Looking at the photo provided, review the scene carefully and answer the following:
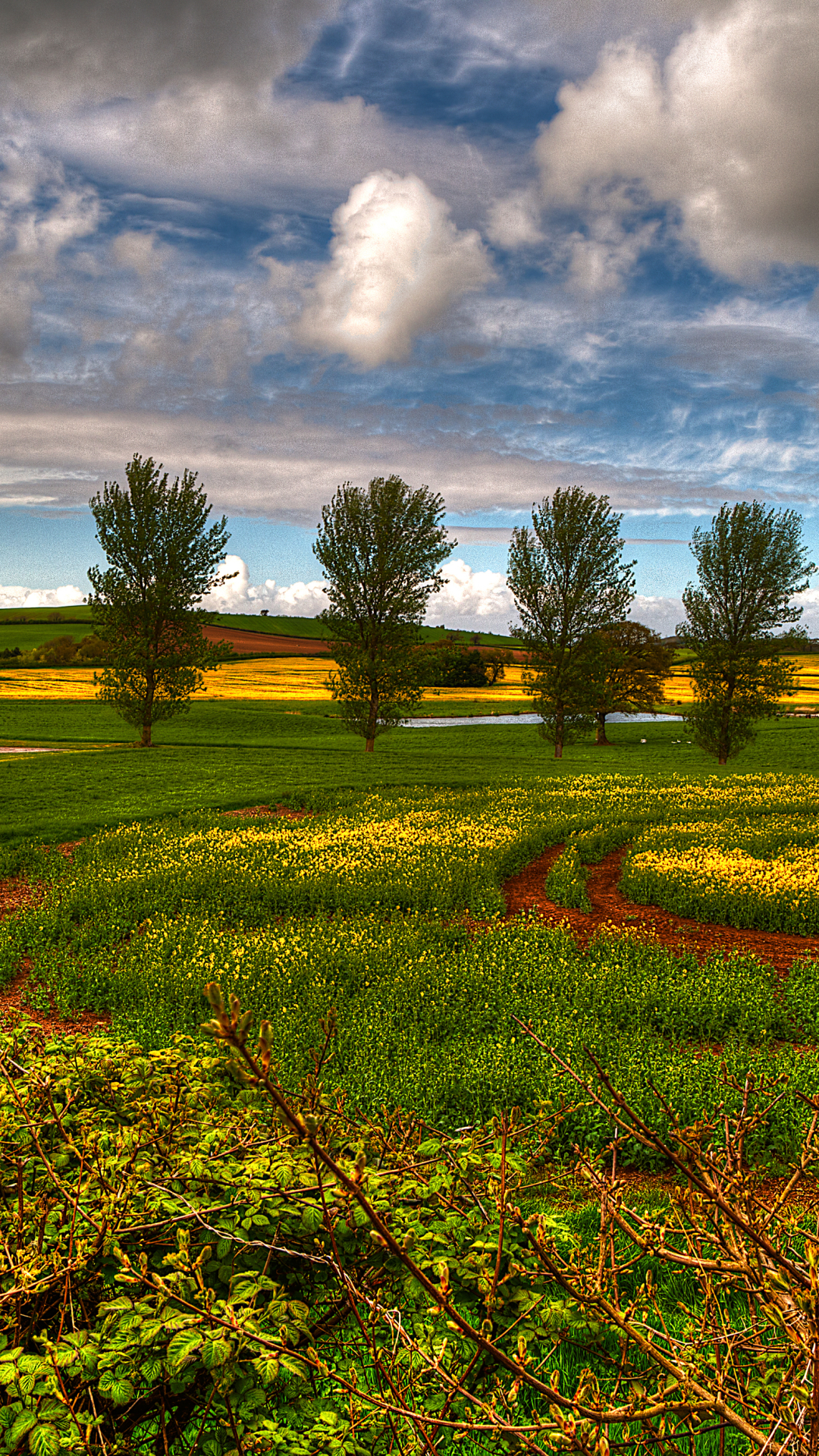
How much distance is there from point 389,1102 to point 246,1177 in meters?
3.33

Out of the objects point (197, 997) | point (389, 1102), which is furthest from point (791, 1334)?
point (197, 997)

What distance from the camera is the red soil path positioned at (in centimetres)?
1026

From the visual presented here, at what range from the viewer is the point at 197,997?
8.05 metres

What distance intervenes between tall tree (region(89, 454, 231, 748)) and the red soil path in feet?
82.5

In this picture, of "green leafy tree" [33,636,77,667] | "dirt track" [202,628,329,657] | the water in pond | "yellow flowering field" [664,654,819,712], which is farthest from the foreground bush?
"dirt track" [202,628,329,657]

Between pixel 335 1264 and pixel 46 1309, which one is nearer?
pixel 335 1264

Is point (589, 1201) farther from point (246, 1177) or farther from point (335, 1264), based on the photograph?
point (335, 1264)

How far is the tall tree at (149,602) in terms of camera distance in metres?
34.3

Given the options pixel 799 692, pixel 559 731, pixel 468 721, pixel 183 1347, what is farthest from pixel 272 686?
pixel 183 1347

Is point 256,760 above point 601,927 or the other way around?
above

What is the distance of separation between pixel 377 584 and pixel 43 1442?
3356 centimetres

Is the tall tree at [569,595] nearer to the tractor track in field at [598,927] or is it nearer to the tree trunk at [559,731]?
the tree trunk at [559,731]

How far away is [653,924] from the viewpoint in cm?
1129

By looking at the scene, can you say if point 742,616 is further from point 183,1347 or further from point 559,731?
point 183,1347
